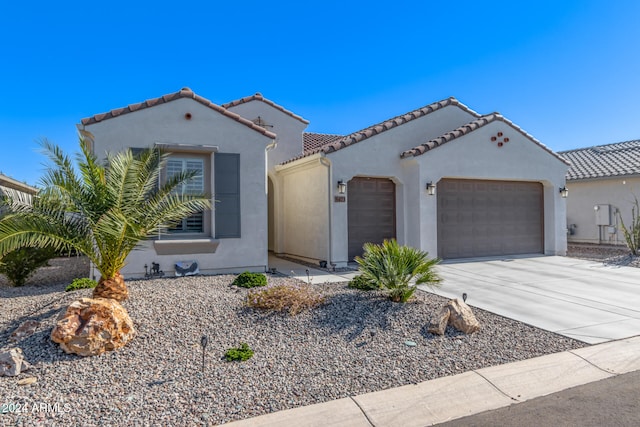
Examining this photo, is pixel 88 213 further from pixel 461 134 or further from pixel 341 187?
pixel 461 134

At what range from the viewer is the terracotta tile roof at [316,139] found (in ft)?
58.6

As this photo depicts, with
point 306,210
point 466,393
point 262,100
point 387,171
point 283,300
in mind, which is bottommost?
point 466,393

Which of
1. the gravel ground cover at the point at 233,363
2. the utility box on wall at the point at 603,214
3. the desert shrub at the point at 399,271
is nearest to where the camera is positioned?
the gravel ground cover at the point at 233,363

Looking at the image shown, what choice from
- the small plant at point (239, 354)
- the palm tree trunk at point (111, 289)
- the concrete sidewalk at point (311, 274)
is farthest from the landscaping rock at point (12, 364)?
the concrete sidewalk at point (311, 274)

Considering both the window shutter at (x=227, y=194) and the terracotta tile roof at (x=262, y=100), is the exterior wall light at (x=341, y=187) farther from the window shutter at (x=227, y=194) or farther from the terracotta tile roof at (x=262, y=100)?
the terracotta tile roof at (x=262, y=100)

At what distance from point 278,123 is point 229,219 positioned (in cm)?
712

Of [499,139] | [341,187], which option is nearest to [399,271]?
[341,187]

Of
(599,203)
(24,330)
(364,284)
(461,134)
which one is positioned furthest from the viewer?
(599,203)

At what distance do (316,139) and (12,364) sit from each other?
51.4 feet

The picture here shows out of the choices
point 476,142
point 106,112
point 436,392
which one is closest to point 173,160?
point 106,112

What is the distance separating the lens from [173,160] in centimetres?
1049

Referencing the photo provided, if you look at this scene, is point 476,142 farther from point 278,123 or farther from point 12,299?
point 12,299

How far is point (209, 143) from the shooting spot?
1066 centimetres

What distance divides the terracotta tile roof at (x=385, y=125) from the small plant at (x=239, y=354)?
304 inches
